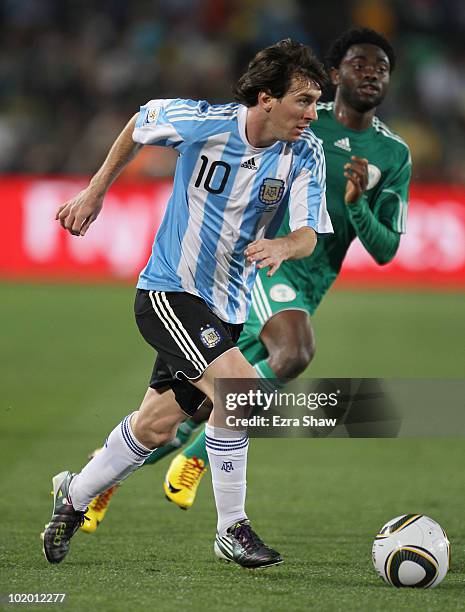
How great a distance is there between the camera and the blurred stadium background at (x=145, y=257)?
6.85m

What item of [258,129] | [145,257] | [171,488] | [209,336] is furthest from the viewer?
[145,257]

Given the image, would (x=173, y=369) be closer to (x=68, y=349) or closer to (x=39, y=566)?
(x=39, y=566)

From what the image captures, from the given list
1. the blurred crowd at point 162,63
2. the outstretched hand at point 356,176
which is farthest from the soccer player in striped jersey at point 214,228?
the blurred crowd at point 162,63

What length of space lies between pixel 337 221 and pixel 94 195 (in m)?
1.84

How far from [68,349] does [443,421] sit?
7634 millimetres

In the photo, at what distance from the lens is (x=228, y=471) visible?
496 cm

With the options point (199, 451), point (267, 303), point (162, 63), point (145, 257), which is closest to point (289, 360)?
point (267, 303)

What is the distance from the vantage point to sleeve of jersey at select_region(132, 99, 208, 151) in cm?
498

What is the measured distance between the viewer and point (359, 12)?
19.7 metres

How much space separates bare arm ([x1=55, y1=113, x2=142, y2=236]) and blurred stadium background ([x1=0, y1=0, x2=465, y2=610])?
56.8 inches

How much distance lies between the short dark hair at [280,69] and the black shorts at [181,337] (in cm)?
90

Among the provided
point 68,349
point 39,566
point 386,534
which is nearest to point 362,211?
point 386,534

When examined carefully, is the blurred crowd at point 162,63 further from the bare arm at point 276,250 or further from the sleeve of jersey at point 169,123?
the bare arm at point 276,250

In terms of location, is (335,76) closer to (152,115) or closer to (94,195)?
(152,115)
